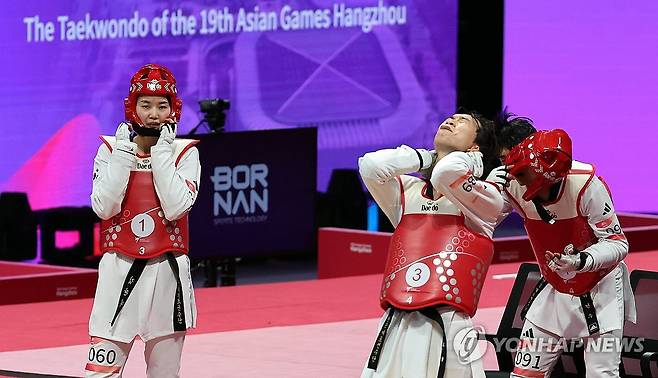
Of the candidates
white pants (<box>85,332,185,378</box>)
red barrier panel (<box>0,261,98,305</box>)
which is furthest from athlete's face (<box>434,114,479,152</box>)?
red barrier panel (<box>0,261,98,305</box>)

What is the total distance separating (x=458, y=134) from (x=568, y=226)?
0.66 meters

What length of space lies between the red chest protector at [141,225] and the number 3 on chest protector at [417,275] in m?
1.05

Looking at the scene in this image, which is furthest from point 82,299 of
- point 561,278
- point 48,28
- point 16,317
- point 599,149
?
point 599,149

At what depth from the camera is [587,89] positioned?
16672 mm

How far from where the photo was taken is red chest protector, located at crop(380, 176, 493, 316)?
21.1ft

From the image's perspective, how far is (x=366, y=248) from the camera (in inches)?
506

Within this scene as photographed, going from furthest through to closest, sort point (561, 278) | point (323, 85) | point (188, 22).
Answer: point (323, 85) → point (188, 22) → point (561, 278)

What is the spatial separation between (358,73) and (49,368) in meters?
7.09

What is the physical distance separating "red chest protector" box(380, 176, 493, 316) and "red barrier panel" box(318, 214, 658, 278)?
6.03 metres

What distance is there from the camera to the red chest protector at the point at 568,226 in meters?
6.88

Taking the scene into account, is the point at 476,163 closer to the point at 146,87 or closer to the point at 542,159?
the point at 542,159

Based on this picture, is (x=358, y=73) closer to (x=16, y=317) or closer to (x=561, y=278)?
(x=16, y=317)

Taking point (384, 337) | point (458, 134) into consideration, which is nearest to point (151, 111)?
point (458, 134)

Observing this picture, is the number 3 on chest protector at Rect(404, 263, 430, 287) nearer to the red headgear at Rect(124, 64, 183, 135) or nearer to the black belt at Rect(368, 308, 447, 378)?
the black belt at Rect(368, 308, 447, 378)
